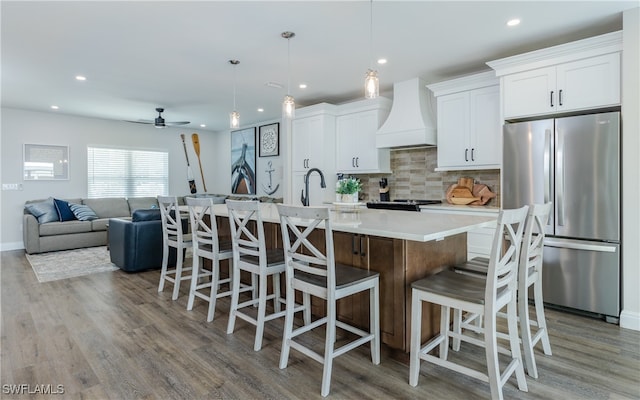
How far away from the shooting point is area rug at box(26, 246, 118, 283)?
4594mm

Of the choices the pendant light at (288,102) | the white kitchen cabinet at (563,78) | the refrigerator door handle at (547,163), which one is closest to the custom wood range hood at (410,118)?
the white kitchen cabinet at (563,78)

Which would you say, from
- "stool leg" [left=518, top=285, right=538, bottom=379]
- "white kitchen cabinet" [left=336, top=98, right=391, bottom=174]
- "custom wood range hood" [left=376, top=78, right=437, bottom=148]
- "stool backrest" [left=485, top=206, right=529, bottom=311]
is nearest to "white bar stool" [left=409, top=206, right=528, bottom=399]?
"stool backrest" [left=485, top=206, right=529, bottom=311]

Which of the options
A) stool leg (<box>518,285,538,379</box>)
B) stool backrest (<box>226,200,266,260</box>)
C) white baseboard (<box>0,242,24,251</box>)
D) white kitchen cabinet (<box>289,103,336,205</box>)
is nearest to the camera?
stool leg (<box>518,285,538,379</box>)

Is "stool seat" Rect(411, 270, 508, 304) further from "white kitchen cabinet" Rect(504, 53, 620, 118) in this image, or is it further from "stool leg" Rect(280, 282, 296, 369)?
"white kitchen cabinet" Rect(504, 53, 620, 118)

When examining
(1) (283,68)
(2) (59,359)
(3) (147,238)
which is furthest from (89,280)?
(1) (283,68)

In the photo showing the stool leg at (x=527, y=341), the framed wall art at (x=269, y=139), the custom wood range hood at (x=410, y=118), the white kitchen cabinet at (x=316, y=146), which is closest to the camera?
the stool leg at (x=527, y=341)

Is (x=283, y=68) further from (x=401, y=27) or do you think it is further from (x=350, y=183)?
(x=350, y=183)

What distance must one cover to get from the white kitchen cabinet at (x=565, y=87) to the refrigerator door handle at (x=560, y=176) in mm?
316

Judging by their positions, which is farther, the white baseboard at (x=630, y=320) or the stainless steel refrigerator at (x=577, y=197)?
the stainless steel refrigerator at (x=577, y=197)

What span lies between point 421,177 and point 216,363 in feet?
12.1

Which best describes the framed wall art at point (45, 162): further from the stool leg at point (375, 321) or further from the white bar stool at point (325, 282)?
the stool leg at point (375, 321)

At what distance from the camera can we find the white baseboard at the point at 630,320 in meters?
2.81

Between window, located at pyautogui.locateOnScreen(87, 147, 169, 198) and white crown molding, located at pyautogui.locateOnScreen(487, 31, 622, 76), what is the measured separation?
23.4 feet

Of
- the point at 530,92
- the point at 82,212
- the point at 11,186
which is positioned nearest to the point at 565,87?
the point at 530,92
